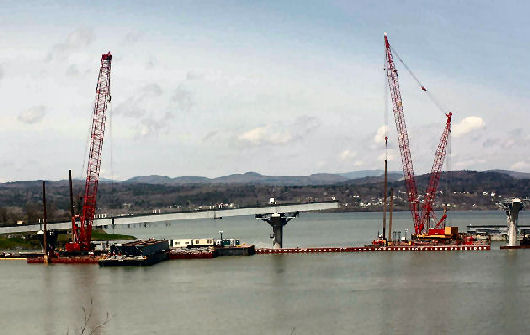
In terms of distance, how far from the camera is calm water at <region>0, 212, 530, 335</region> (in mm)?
66500

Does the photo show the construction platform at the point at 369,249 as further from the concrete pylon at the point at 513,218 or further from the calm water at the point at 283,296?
the calm water at the point at 283,296

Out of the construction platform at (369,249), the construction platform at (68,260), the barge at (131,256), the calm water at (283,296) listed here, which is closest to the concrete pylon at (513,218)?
the construction platform at (369,249)

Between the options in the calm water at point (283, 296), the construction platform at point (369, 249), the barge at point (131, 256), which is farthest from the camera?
the construction platform at point (369, 249)

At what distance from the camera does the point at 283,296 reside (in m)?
82.4

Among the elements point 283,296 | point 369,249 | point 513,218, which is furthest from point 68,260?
point 513,218

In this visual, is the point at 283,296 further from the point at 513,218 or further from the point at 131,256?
the point at 513,218

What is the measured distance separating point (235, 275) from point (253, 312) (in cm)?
2996

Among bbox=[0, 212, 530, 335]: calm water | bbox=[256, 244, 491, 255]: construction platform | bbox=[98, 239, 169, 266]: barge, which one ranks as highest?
bbox=[98, 239, 169, 266]: barge

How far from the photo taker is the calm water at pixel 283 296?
66500mm

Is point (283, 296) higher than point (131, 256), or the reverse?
point (131, 256)

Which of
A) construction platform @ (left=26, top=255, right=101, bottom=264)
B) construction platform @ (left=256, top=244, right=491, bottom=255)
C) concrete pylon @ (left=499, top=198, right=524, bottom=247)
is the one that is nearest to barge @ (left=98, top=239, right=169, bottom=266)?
construction platform @ (left=26, top=255, right=101, bottom=264)

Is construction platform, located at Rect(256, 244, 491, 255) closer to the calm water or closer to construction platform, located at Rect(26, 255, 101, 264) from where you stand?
the calm water

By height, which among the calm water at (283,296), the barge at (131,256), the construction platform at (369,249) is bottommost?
the calm water at (283,296)

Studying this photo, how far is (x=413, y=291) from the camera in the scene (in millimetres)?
84125
